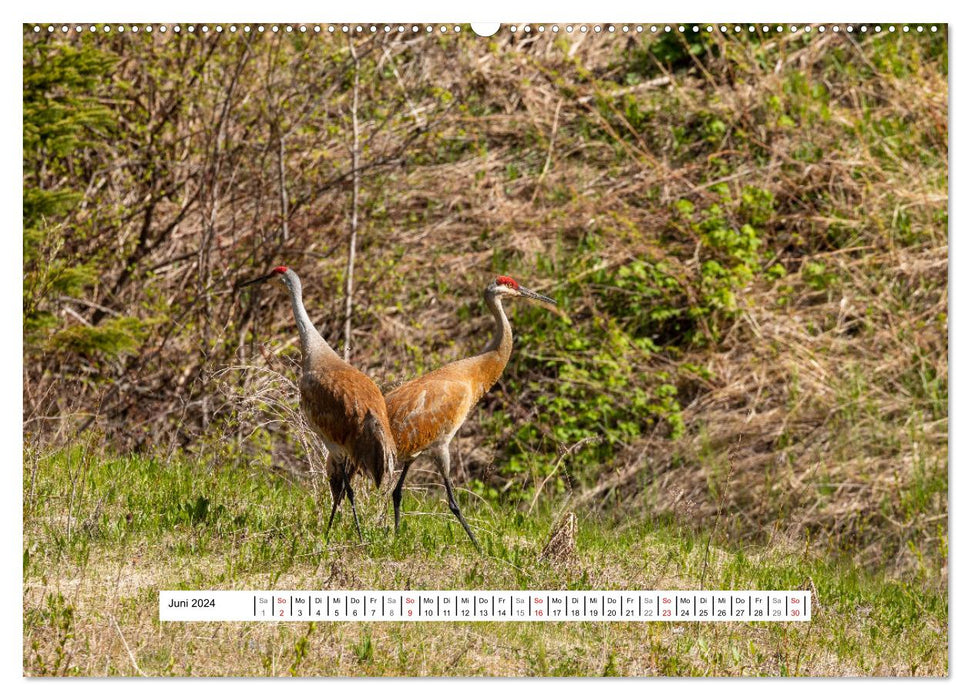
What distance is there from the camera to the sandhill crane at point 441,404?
5.46 meters

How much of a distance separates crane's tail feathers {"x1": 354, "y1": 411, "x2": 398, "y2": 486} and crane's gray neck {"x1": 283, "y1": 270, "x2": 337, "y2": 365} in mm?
399

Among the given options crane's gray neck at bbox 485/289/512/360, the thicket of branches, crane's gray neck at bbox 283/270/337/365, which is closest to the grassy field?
crane's gray neck at bbox 283/270/337/365

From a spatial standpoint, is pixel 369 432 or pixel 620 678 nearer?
pixel 620 678

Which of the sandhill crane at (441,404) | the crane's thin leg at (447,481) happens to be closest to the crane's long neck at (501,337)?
the sandhill crane at (441,404)

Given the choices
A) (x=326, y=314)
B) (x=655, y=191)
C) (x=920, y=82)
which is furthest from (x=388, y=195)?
(x=920, y=82)

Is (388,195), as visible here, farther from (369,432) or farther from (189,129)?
(369,432)

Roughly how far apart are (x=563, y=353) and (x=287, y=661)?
12.7 feet

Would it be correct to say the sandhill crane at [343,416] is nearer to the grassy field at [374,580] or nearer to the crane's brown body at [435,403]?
the crane's brown body at [435,403]

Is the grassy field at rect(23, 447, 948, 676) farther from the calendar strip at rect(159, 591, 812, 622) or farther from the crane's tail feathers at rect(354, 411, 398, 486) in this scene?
the crane's tail feathers at rect(354, 411, 398, 486)

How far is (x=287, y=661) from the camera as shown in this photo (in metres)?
4.45

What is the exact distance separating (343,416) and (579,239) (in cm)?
353

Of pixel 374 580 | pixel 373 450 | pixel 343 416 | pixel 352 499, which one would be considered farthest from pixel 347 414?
pixel 374 580

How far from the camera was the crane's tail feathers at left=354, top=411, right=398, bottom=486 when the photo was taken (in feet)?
17.1

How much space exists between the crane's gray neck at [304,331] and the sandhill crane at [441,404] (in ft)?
1.39
